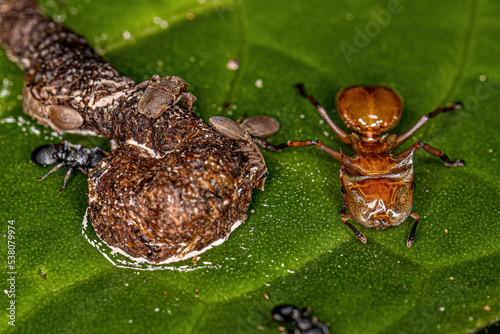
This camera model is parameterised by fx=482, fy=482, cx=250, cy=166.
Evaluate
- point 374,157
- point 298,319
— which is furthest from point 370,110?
point 298,319

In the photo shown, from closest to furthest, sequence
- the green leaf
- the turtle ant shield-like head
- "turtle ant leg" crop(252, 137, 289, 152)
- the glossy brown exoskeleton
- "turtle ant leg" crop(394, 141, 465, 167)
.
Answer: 1. the green leaf
2. the glossy brown exoskeleton
3. "turtle ant leg" crop(394, 141, 465, 167)
4. "turtle ant leg" crop(252, 137, 289, 152)
5. the turtle ant shield-like head

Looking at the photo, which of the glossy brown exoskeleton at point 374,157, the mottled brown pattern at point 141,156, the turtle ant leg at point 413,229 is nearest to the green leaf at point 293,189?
the turtle ant leg at point 413,229

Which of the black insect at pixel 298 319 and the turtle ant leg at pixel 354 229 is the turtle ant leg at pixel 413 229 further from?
the black insect at pixel 298 319

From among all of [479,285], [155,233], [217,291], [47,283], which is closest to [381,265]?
[479,285]

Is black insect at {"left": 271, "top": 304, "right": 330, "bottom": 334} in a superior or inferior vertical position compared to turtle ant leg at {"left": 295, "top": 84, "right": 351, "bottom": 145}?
inferior

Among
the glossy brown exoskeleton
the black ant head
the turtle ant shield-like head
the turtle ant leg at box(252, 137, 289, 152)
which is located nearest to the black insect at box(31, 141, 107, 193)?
the black ant head

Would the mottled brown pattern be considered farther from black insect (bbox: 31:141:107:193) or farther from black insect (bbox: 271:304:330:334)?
black insect (bbox: 271:304:330:334)

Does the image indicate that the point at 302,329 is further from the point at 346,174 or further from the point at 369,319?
the point at 346,174
